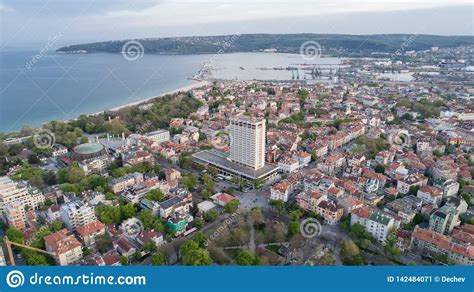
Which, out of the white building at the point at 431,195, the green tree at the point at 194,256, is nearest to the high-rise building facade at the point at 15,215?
the green tree at the point at 194,256

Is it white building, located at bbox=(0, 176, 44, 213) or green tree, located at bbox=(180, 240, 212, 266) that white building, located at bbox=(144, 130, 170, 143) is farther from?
green tree, located at bbox=(180, 240, 212, 266)

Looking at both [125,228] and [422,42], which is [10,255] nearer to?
[125,228]

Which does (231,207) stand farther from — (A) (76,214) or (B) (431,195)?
(B) (431,195)

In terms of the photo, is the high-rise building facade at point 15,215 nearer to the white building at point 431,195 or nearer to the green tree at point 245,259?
the green tree at point 245,259

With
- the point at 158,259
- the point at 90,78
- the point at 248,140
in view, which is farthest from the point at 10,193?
the point at 90,78

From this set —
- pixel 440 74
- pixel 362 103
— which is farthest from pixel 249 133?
pixel 440 74

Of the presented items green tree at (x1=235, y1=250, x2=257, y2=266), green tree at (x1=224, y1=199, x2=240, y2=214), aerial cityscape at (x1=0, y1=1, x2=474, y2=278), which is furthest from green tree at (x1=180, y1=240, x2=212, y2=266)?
green tree at (x1=224, y1=199, x2=240, y2=214)
